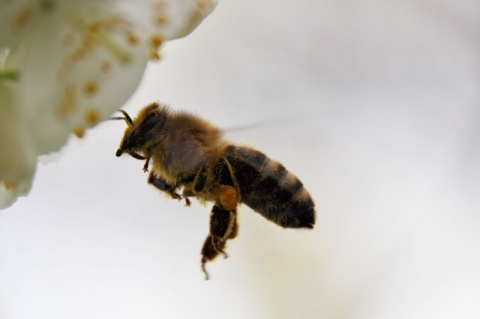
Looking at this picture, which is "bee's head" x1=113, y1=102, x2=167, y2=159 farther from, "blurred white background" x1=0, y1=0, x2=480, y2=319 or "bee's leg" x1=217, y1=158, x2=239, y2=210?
"blurred white background" x1=0, y1=0, x2=480, y2=319

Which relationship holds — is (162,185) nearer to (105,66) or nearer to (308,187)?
(105,66)

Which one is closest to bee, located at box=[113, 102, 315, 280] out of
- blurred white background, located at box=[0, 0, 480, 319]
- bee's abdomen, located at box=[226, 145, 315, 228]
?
bee's abdomen, located at box=[226, 145, 315, 228]

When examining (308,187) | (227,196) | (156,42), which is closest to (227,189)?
(227,196)

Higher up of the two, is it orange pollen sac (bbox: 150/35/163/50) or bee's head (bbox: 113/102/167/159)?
orange pollen sac (bbox: 150/35/163/50)

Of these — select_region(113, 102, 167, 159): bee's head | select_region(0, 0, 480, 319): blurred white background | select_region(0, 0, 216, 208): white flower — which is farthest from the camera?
select_region(0, 0, 480, 319): blurred white background

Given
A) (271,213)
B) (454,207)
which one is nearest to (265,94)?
(454,207)

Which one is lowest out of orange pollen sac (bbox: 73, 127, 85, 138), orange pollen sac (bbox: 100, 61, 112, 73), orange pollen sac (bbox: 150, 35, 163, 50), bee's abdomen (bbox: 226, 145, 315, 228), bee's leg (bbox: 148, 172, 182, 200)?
orange pollen sac (bbox: 73, 127, 85, 138)

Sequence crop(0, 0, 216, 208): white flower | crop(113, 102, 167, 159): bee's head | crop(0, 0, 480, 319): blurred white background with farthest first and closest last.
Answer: crop(0, 0, 480, 319): blurred white background
crop(113, 102, 167, 159): bee's head
crop(0, 0, 216, 208): white flower
